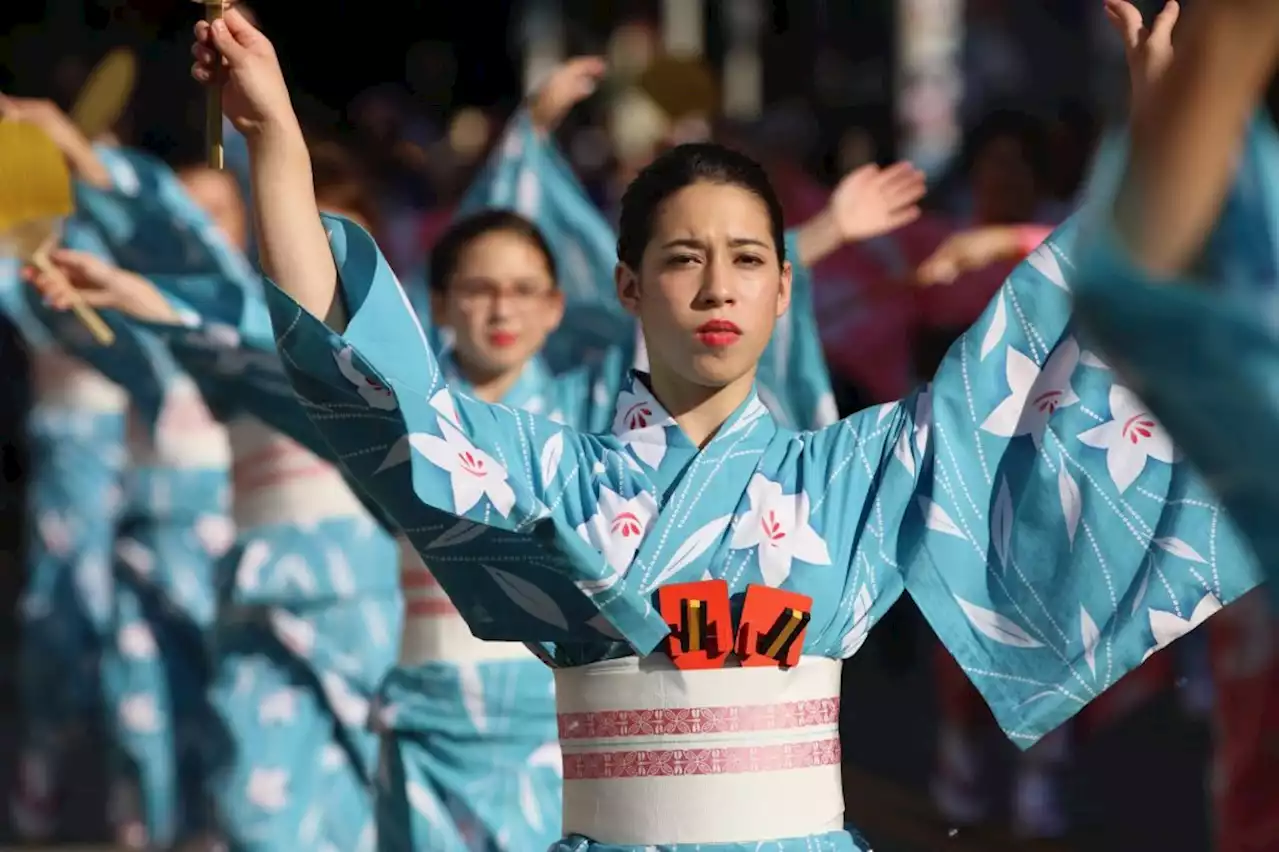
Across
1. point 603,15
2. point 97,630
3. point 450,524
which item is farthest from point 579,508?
point 603,15

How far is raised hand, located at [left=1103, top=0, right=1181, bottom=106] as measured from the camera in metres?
3.23

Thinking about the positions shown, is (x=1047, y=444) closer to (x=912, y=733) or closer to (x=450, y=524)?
(x=450, y=524)

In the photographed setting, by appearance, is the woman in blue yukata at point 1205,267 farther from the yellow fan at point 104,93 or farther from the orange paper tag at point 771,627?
the yellow fan at point 104,93

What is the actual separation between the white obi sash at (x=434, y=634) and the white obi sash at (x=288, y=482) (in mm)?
747

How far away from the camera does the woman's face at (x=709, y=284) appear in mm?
3367

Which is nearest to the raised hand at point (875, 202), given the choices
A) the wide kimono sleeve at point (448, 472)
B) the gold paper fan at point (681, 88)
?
the wide kimono sleeve at point (448, 472)

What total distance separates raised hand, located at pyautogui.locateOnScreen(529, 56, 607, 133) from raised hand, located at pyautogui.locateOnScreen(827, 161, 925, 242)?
57.0 inches

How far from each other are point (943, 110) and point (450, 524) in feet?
33.7

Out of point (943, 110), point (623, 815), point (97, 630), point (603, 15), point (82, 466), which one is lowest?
point (623, 815)

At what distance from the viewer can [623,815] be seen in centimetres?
322

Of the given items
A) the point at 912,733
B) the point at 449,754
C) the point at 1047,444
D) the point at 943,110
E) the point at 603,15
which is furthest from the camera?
the point at 603,15

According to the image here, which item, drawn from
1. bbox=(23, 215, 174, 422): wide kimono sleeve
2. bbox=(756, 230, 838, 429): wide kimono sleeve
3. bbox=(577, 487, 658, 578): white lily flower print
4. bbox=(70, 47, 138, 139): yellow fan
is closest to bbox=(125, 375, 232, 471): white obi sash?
bbox=(23, 215, 174, 422): wide kimono sleeve

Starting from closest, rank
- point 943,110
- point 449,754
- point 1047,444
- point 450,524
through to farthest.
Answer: point 450,524, point 1047,444, point 449,754, point 943,110

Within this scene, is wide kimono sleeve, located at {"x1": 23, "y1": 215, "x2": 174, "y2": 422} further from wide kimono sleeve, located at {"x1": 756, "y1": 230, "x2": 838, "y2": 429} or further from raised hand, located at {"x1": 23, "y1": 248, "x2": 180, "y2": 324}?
wide kimono sleeve, located at {"x1": 756, "y1": 230, "x2": 838, "y2": 429}
